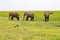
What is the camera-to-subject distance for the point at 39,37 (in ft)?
54.3

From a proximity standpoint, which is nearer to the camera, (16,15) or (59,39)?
(59,39)

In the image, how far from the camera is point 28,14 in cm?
3728

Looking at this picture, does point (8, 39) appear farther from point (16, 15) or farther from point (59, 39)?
point (16, 15)

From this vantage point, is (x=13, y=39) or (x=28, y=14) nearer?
(x=13, y=39)

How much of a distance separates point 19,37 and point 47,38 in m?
1.94

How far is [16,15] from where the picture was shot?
36.8 metres

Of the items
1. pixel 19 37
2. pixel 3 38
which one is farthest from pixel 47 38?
pixel 3 38

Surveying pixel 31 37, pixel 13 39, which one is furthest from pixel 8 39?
pixel 31 37

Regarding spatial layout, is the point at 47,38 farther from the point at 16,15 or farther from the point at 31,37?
the point at 16,15

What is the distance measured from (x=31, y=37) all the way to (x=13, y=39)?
1.39 m

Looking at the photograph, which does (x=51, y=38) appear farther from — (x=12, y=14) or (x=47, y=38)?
(x=12, y=14)

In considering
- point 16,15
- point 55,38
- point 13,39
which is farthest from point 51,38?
point 16,15

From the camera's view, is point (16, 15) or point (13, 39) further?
point (16, 15)

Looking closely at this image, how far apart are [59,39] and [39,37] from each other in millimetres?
1502
